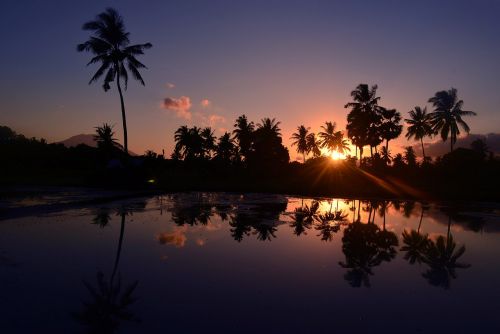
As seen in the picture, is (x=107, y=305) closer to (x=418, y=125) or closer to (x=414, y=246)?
(x=414, y=246)

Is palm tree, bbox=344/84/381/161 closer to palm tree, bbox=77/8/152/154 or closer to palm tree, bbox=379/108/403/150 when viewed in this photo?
palm tree, bbox=379/108/403/150

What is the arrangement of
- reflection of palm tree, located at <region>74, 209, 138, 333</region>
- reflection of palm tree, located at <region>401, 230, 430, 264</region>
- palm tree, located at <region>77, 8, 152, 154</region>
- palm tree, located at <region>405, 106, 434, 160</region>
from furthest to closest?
palm tree, located at <region>405, 106, 434, 160</region>
palm tree, located at <region>77, 8, 152, 154</region>
reflection of palm tree, located at <region>401, 230, 430, 264</region>
reflection of palm tree, located at <region>74, 209, 138, 333</region>

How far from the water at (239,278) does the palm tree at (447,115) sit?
36.1m

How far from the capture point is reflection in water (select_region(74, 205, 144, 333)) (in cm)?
443

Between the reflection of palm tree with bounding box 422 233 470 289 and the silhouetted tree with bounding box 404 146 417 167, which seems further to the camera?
the silhouetted tree with bounding box 404 146 417 167

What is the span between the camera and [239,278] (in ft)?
21.5

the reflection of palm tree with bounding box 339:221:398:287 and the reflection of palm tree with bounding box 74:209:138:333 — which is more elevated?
the reflection of palm tree with bounding box 339:221:398:287

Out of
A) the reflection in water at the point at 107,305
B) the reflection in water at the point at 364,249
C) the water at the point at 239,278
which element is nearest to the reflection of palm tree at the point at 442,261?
the water at the point at 239,278

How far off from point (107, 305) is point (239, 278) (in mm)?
2421

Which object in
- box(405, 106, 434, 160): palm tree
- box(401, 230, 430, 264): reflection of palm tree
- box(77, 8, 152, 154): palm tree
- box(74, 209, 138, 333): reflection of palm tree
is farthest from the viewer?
box(405, 106, 434, 160): palm tree

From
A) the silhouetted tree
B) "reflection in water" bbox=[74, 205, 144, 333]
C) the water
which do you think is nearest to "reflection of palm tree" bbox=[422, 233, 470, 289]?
the water

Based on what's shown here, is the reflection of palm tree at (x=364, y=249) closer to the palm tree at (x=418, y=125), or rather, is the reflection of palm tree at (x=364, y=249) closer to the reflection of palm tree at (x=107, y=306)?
the reflection of palm tree at (x=107, y=306)

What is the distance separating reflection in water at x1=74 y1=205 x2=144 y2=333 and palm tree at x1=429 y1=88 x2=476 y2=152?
154 feet

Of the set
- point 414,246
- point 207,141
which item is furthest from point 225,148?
point 414,246
